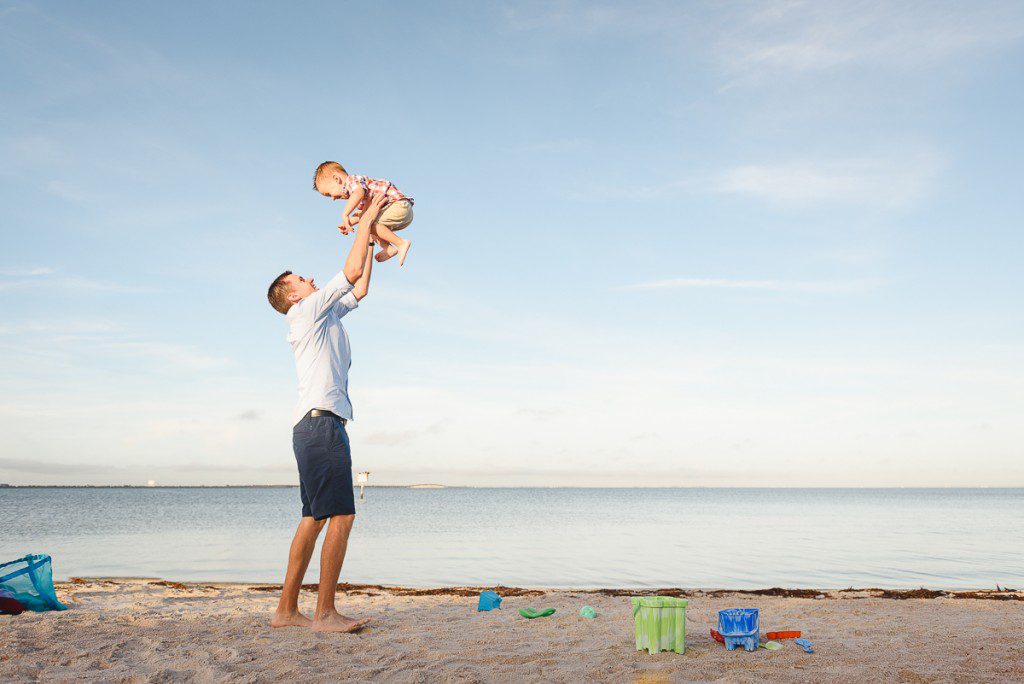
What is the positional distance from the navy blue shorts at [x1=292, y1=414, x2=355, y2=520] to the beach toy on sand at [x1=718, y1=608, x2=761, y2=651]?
2402 millimetres

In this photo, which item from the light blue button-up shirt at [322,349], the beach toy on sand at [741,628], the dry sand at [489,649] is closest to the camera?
the dry sand at [489,649]

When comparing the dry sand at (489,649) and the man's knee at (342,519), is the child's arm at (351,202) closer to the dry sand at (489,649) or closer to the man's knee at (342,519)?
the man's knee at (342,519)

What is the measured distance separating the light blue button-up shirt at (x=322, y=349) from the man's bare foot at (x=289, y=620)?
4.17 ft

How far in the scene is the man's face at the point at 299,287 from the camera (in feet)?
17.2

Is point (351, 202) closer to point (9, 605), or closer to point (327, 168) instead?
point (327, 168)

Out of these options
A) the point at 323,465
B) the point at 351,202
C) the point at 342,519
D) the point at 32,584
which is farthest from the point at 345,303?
the point at 32,584

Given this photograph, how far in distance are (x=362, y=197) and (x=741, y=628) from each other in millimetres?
3667

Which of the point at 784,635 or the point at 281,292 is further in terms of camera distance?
the point at 281,292

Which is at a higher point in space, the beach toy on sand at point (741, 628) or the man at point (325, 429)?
the man at point (325, 429)

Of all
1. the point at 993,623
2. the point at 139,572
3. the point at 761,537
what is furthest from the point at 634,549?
the point at 993,623

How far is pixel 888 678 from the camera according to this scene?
12.3 feet

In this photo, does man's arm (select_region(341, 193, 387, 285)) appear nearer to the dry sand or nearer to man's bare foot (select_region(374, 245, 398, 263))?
man's bare foot (select_region(374, 245, 398, 263))

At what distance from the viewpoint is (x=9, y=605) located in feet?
18.0

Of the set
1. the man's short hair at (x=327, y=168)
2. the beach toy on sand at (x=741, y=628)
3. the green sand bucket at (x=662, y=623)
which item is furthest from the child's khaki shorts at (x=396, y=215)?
the beach toy on sand at (x=741, y=628)
